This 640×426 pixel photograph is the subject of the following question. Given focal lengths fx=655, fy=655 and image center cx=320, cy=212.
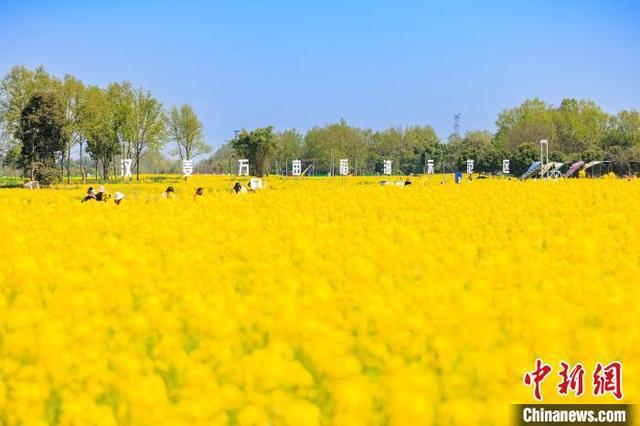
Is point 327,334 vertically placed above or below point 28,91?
below

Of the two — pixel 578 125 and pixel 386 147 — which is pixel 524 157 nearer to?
pixel 578 125

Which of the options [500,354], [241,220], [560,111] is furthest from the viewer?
[560,111]

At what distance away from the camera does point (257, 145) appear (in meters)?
68.1

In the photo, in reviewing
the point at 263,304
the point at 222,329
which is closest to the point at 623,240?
the point at 263,304

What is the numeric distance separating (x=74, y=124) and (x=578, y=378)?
56.3 meters

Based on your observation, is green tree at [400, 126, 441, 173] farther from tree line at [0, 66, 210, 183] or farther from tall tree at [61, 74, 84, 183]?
tall tree at [61, 74, 84, 183]

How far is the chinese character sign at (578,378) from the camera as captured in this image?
11.6 ft

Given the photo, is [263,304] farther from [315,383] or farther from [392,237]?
[392,237]

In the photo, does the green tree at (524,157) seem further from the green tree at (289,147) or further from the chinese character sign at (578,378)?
the chinese character sign at (578,378)

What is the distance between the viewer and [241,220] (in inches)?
502

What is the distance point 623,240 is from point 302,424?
7.16 m

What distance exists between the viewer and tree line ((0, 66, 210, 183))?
144 feet

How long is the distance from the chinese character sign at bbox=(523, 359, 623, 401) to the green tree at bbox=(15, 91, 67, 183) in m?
44.1

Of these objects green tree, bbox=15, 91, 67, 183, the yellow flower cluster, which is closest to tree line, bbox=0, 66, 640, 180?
green tree, bbox=15, 91, 67, 183
